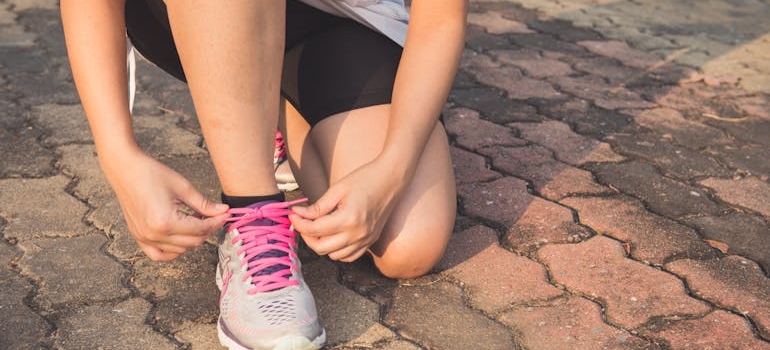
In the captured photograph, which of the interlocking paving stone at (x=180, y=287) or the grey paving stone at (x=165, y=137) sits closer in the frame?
the interlocking paving stone at (x=180, y=287)

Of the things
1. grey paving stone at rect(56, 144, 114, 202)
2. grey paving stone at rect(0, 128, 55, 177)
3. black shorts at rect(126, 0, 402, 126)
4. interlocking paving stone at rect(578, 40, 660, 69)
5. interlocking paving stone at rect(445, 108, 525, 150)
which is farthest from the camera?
interlocking paving stone at rect(578, 40, 660, 69)

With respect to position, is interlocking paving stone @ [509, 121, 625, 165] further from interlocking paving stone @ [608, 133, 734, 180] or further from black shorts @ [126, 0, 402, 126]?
black shorts @ [126, 0, 402, 126]

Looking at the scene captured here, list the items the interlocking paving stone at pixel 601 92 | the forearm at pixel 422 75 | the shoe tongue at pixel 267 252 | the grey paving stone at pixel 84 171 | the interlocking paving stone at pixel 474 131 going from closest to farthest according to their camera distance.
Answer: the shoe tongue at pixel 267 252 → the forearm at pixel 422 75 → the grey paving stone at pixel 84 171 → the interlocking paving stone at pixel 474 131 → the interlocking paving stone at pixel 601 92

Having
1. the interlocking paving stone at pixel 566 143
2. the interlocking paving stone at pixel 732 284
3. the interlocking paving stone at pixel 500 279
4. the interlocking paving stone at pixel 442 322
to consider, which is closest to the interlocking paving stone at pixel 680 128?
the interlocking paving stone at pixel 566 143

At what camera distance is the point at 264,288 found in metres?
1.73

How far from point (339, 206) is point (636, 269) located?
2.20 ft

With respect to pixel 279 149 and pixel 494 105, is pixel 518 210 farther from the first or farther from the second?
pixel 494 105

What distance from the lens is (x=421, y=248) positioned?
193 cm

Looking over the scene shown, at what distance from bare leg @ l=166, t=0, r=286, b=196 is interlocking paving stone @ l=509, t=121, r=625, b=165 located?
1.10 meters

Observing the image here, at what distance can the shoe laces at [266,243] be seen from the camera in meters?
1.75

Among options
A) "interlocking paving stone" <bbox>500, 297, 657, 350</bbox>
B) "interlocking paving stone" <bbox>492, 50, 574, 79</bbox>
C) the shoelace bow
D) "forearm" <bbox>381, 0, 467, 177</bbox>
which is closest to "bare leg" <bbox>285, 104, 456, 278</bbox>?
"forearm" <bbox>381, 0, 467, 177</bbox>

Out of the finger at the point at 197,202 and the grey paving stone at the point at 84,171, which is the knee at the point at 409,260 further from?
the grey paving stone at the point at 84,171

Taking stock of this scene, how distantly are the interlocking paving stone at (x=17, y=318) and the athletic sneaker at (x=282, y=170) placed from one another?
2.17 ft

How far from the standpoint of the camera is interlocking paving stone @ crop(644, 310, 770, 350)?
5.90 feet
